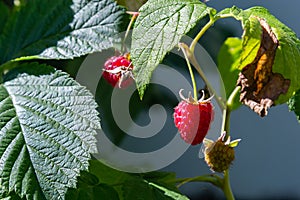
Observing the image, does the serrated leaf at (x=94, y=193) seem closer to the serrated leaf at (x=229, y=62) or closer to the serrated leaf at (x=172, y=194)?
the serrated leaf at (x=172, y=194)

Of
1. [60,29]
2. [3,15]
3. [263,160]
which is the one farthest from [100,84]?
[263,160]

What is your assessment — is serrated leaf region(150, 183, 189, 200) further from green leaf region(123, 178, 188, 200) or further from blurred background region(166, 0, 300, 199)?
blurred background region(166, 0, 300, 199)

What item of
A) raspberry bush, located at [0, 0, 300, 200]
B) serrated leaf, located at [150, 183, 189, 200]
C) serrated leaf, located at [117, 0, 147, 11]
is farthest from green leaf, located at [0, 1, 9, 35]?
serrated leaf, located at [150, 183, 189, 200]

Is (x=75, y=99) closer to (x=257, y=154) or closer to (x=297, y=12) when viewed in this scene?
(x=297, y=12)

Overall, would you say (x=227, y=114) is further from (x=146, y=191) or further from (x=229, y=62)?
(x=229, y=62)

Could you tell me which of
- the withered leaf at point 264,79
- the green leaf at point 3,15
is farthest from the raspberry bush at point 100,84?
the green leaf at point 3,15

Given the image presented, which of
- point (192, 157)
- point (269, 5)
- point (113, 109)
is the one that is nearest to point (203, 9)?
point (113, 109)
